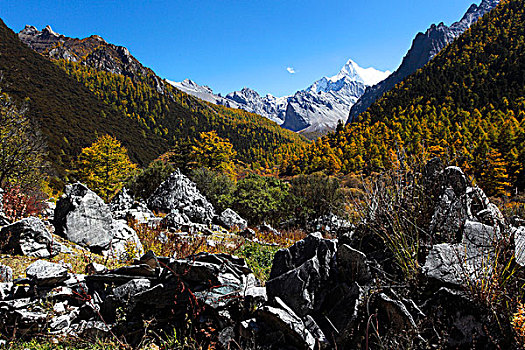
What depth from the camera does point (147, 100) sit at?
336 ft

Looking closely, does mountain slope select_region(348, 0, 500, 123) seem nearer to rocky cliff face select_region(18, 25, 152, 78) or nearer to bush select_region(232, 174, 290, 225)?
rocky cliff face select_region(18, 25, 152, 78)

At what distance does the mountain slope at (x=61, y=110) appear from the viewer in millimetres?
50062

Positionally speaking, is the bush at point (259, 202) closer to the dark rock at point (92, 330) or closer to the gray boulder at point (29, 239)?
the gray boulder at point (29, 239)

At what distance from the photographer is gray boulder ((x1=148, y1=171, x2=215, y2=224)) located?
9383mm

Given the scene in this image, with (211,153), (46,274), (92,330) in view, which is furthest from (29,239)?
(211,153)

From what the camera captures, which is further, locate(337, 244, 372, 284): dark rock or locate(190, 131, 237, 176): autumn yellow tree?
locate(190, 131, 237, 176): autumn yellow tree

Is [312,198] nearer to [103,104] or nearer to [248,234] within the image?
[248,234]

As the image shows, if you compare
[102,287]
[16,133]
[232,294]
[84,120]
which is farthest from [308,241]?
[84,120]

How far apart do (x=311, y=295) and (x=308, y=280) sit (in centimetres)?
14

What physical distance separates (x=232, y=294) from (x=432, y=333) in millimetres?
1739

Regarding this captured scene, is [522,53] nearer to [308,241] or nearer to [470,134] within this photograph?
[470,134]

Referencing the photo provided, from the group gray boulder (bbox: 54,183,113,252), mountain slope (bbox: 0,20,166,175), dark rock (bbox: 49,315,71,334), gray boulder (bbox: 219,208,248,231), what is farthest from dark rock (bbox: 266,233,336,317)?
mountain slope (bbox: 0,20,166,175)

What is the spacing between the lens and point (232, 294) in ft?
8.54

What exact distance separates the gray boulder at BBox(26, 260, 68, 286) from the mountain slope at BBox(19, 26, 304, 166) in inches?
3090
